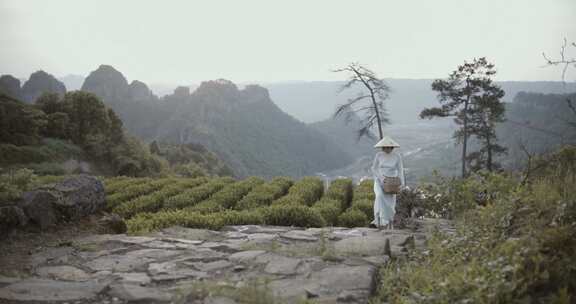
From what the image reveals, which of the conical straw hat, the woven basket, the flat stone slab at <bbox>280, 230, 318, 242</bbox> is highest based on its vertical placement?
the conical straw hat

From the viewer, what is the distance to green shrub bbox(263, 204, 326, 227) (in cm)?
935

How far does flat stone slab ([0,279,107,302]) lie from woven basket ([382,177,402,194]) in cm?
538

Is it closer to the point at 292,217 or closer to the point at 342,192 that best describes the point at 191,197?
the point at 292,217

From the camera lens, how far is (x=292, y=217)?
9.41m

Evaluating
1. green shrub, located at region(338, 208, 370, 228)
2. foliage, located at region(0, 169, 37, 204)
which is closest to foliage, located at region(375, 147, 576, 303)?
green shrub, located at region(338, 208, 370, 228)

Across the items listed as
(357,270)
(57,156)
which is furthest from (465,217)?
(57,156)

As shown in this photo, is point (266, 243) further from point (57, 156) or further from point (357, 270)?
point (57, 156)

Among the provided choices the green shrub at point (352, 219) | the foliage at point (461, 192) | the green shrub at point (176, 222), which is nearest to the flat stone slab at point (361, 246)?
the foliage at point (461, 192)

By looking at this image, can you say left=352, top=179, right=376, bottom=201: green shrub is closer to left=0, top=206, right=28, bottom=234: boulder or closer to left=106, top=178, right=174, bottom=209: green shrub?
left=106, top=178, right=174, bottom=209: green shrub

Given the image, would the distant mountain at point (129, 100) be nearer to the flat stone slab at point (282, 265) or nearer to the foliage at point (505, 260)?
the flat stone slab at point (282, 265)

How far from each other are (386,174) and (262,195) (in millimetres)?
4762

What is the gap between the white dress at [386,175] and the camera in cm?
843

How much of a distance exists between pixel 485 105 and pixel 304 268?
1062 inches

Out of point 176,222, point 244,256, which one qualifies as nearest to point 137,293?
point 244,256
